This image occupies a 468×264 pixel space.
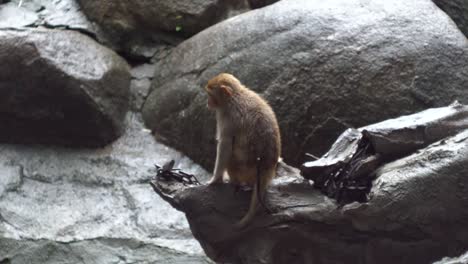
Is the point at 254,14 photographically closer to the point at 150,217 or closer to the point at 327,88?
the point at 327,88

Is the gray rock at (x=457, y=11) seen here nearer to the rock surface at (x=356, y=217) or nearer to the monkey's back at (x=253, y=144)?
the rock surface at (x=356, y=217)

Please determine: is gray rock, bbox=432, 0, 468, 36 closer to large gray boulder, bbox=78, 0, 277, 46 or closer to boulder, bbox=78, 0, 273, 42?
large gray boulder, bbox=78, 0, 277, 46

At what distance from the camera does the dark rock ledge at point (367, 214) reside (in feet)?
16.0

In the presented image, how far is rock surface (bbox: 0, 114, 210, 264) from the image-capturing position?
7.25m

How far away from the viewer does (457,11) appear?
29.3ft

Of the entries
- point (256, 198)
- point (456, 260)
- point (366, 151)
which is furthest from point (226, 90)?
point (456, 260)

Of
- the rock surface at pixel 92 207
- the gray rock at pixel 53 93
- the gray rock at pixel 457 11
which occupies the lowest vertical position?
the rock surface at pixel 92 207

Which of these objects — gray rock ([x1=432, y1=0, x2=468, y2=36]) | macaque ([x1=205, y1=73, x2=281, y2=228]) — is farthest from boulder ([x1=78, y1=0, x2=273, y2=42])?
macaque ([x1=205, y1=73, x2=281, y2=228])

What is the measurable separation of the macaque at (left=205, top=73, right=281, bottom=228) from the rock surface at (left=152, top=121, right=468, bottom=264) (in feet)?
0.28

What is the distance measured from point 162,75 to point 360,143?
3896mm

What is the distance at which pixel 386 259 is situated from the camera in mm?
4910

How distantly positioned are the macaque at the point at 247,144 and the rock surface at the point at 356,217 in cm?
9

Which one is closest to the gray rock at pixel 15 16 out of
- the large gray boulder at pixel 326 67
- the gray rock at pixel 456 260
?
the large gray boulder at pixel 326 67

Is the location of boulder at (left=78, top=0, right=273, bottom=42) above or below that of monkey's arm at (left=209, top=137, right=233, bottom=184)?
below
